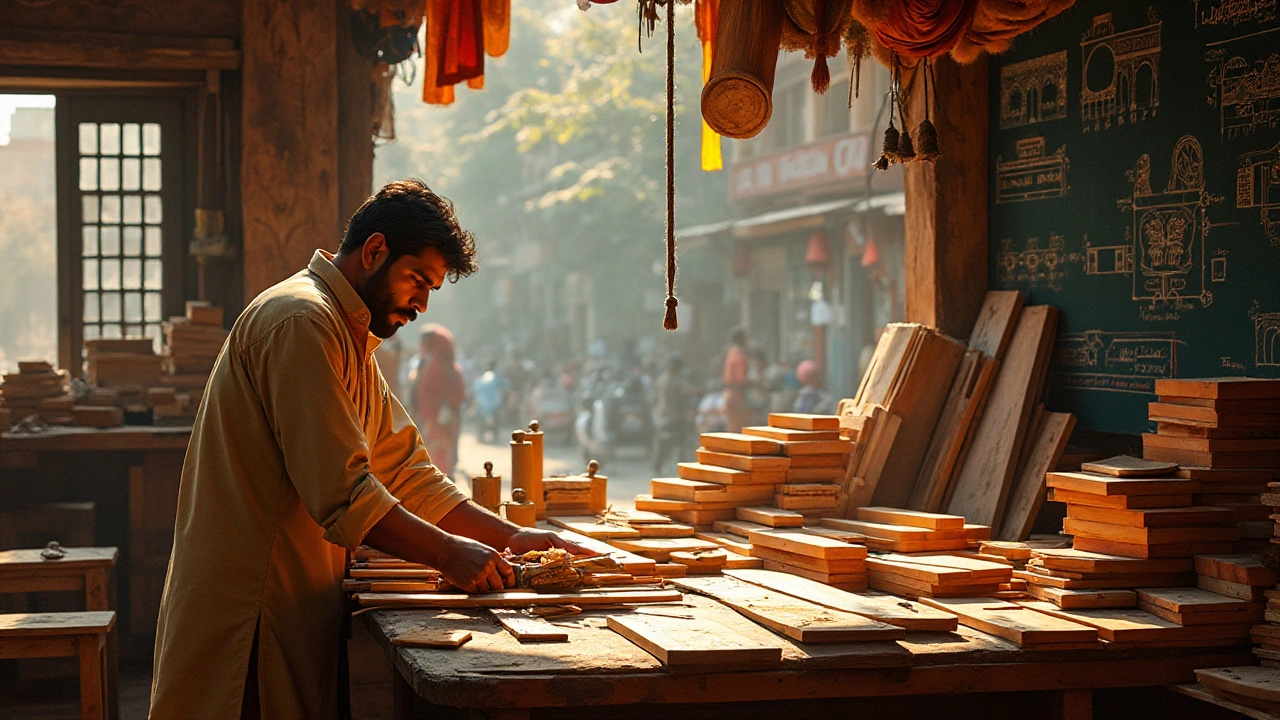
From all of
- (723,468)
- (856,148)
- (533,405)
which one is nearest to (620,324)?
(533,405)

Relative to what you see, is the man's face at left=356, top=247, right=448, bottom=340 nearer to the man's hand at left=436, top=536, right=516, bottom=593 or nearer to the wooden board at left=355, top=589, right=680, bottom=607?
the man's hand at left=436, top=536, right=516, bottom=593

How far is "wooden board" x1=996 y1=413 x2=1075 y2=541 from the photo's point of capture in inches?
213

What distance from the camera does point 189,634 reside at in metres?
3.39

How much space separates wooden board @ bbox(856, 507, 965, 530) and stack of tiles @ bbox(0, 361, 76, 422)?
4.52 meters

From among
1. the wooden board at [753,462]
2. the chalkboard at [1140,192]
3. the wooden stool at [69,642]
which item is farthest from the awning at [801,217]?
the wooden stool at [69,642]

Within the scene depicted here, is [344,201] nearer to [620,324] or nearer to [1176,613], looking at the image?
[1176,613]

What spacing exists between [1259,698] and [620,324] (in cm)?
2750

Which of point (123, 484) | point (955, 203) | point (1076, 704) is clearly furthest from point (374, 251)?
point (123, 484)

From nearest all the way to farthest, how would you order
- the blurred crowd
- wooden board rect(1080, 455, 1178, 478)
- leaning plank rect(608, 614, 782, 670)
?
leaning plank rect(608, 614, 782, 670) → wooden board rect(1080, 455, 1178, 478) → the blurred crowd

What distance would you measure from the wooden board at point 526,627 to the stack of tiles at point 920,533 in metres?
1.78

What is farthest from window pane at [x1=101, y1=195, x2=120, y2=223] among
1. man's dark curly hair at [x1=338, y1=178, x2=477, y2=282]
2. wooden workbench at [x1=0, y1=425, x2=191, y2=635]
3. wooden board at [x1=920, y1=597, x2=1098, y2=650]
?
wooden board at [x1=920, y1=597, x2=1098, y2=650]

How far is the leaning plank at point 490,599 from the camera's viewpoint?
3.72 metres

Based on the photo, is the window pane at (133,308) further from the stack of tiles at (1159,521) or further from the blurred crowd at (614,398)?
the stack of tiles at (1159,521)

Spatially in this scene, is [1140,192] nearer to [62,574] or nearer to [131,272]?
[62,574]
